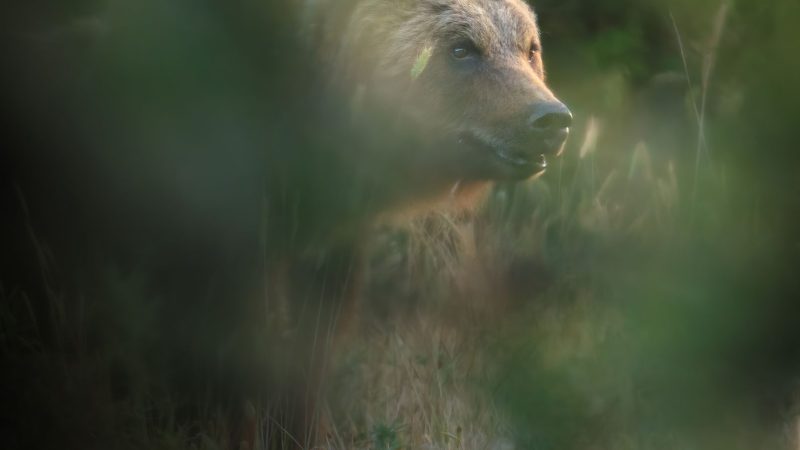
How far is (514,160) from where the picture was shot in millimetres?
3990

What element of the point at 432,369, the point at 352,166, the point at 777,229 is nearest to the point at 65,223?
the point at 352,166

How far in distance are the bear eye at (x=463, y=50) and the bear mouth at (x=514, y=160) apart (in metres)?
0.39

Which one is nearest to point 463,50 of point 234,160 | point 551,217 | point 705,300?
point 551,217

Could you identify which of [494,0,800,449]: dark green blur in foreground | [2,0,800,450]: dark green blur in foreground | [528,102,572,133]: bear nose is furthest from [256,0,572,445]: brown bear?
[494,0,800,449]: dark green blur in foreground

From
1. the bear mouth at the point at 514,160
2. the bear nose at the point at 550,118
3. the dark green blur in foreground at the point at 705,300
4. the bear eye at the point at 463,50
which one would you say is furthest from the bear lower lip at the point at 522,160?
the dark green blur in foreground at the point at 705,300

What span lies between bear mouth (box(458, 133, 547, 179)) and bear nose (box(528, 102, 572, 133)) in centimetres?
11

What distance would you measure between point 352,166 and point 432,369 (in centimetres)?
80

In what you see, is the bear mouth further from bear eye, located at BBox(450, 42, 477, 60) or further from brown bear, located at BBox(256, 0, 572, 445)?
bear eye, located at BBox(450, 42, 477, 60)

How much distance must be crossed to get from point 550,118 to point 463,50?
595 millimetres

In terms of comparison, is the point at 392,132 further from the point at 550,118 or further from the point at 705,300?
the point at 705,300

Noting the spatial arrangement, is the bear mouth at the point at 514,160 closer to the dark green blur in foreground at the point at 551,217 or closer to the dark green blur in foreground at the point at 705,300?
the dark green blur in foreground at the point at 551,217

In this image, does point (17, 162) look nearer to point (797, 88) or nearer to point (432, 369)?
point (432, 369)

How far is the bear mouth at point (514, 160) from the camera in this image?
3.98 metres

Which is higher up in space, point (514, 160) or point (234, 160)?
point (234, 160)
